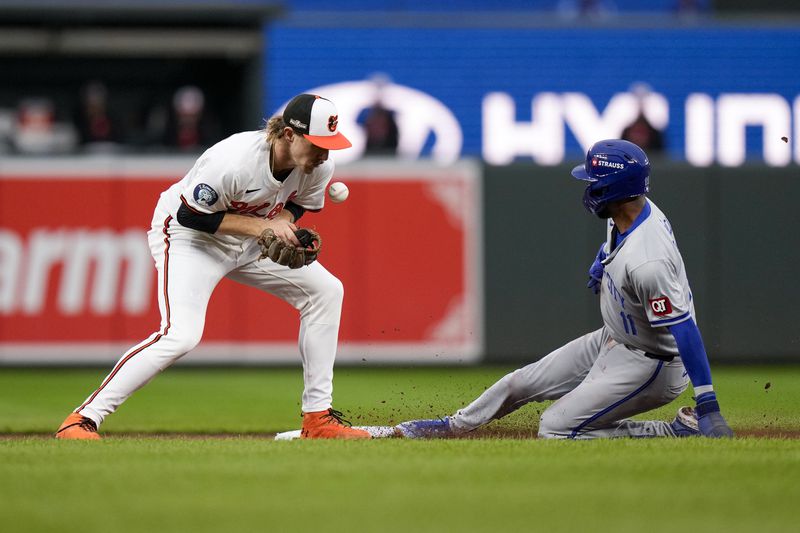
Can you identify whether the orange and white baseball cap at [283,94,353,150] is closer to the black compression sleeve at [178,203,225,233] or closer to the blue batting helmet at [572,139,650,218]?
the black compression sleeve at [178,203,225,233]

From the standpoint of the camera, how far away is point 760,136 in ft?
56.3

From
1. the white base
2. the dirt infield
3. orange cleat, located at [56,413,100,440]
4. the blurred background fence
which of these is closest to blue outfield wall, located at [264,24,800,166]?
the blurred background fence

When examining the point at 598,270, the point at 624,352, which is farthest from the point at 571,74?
the point at 624,352

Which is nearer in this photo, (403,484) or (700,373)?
(403,484)

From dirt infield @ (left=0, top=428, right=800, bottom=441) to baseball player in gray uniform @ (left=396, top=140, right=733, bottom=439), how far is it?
30 centimetres

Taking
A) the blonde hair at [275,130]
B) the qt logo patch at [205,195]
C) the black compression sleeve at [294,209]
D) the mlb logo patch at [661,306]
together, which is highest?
the blonde hair at [275,130]

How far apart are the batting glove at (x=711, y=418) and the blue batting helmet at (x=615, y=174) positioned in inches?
40.4

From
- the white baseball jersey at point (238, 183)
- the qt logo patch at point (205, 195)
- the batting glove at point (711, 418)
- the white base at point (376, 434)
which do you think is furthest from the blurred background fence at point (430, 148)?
the batting glove at point (711, 418)

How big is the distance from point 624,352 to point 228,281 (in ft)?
19.0

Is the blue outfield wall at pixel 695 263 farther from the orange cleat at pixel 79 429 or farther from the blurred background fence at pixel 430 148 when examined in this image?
the orange cleat at pixel 79 429

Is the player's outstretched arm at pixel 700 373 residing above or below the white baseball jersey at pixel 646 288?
below

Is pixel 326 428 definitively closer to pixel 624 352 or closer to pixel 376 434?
pixel 376 434

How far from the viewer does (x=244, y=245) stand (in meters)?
6.36

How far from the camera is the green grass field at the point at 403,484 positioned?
400 centimetres
